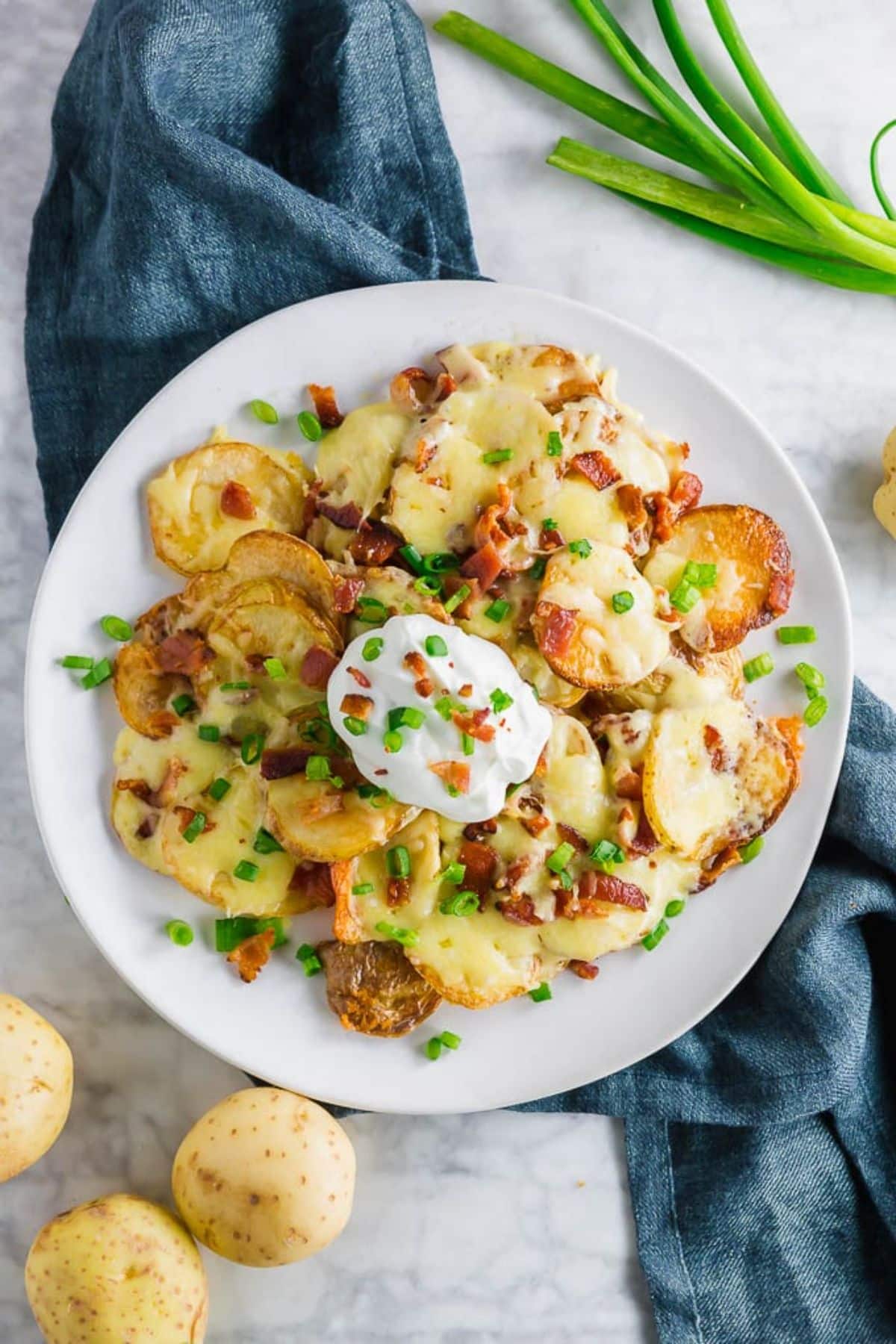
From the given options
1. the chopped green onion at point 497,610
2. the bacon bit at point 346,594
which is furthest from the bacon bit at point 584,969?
the bacon bit at point 346,594

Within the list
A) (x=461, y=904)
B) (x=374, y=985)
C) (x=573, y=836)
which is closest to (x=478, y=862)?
(x=461, y=904)

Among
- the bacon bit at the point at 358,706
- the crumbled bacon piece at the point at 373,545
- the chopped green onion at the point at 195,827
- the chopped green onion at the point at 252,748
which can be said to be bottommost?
the chopped green onion at the point at 195,827

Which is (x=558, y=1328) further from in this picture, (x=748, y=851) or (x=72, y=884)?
(x=72, y=884)

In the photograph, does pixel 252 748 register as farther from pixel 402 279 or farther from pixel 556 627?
pixel 402 279

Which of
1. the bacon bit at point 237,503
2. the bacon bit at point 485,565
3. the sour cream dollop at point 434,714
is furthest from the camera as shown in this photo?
the bacon bit at point 237,503

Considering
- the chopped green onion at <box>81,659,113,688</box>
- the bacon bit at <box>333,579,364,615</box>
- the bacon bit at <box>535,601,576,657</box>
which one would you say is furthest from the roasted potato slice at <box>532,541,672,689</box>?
the chopped green onion at <box>81,659,113,688</box>

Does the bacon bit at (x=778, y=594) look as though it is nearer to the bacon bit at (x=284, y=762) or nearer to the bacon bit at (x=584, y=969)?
the bacon bit at (x=584, y=969)
